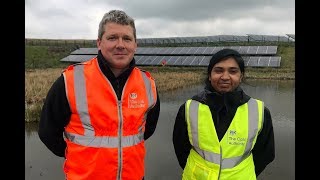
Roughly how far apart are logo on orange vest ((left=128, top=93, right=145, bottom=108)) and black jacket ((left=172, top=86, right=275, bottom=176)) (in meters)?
0.53

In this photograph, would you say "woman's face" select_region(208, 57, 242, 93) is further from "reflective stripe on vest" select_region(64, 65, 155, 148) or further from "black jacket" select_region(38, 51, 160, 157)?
"reflective stripe on vest" select_region(64, 65, 155, 148)

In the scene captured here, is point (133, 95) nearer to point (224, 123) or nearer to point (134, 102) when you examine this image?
point (134, 102)

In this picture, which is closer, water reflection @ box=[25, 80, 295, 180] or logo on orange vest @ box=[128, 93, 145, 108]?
logo on orange vest @ box=[128, 93, 145, 108]

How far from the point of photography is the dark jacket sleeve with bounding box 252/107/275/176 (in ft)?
10.00

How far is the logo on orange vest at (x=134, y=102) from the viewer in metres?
2.71

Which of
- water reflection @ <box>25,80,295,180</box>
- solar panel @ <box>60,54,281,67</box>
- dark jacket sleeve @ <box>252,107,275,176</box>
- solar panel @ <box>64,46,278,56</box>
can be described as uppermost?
solar panel @ <box>64,46,278,56</box>

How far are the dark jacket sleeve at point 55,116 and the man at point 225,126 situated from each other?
3.67ft

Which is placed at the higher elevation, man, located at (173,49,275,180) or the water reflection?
man, located at (173,49,275,180)

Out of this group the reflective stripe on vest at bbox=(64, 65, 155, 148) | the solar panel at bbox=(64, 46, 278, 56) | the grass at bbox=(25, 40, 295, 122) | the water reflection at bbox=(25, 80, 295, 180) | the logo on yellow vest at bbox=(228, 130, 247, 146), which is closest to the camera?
the reflective stripe on vest at bbox=(64, 65, 155, 148)

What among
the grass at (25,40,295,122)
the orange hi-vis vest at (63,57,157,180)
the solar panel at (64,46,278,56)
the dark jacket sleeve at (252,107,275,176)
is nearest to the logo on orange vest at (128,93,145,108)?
the orange hi-vis vest at (63,57,157,180)

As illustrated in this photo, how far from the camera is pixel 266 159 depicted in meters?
3.16

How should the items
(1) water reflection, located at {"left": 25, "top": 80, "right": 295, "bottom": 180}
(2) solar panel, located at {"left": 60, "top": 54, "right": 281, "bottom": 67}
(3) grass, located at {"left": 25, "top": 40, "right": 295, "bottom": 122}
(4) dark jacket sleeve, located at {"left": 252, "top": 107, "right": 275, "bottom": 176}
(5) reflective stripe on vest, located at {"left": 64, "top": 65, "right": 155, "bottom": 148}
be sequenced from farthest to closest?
(2) solar panel, located at {"left": 60, "top": 54, "right": 281, "bottom": 67} < (3) grass, located at {"left": 25, "top": 40, "right": 295, "bottom": 122} < (1) water reflection, located at {"left": 25, "top": 80, "right": 295, "bottom": 180} < (4) dark jacket sleeve, located at {"left": 252, "top": 107, "right": 275, "bottom": 176} < (5) reflective stripe on vest, located at {"left": 64, "top": 65, "right": 155, "bottom": 148}
